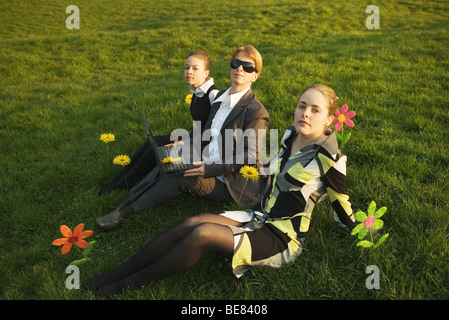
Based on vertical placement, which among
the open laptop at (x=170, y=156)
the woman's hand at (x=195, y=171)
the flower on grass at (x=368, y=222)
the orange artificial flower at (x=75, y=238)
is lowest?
the orange artificial flower at (x=75, y=238)

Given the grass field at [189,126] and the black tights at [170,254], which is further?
the grass field at [189,126]

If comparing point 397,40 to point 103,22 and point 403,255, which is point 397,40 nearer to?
point 403,255

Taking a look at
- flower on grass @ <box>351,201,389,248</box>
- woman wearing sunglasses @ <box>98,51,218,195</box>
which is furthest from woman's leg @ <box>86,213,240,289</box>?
woman wearing sunglasses @ <box>98,51,218,195</box>

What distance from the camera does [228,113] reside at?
342 centimetres

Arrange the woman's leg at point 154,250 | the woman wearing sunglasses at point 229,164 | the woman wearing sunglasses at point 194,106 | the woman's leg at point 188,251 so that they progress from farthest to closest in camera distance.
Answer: the woman wearing sunglasses at point 194,106 → the woman wearing sunglasses at point 229,164 → the woman's leg at point 154,250 → the woman's leg at point 188,251

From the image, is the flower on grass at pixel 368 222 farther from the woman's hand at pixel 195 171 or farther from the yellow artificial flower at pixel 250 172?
the woman's hand at pixel 195 171

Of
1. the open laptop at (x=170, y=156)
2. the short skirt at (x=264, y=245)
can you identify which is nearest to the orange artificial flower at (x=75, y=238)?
the open laptop at (x=170, y=156)

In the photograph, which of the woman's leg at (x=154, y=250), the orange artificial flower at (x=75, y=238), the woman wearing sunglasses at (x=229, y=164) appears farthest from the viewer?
the woman wearing sunglasses at (x=229, y=164)

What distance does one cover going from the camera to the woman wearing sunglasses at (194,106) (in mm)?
3768
